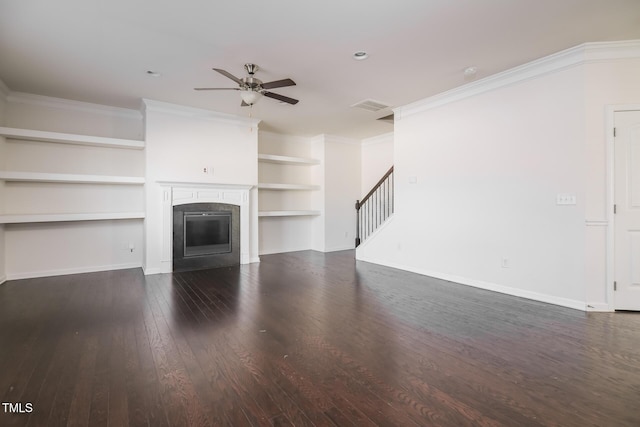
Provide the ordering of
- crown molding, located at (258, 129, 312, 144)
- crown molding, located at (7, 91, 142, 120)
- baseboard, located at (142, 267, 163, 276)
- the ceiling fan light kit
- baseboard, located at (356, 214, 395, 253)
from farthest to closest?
crown molding, located at (258, 129, 312, 144) < baseboard, located at (356, 214, 395, 253) < baseboard, located at (142, 267, 163, 276) < crown molding, located at (7, 91, 142, 120) < the ceiling fan light kit

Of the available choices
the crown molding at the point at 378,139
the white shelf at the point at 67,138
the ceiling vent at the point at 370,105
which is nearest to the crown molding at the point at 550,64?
the ceiling vent at the point at 370,105

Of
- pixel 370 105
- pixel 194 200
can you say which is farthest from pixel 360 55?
pixel 194 200

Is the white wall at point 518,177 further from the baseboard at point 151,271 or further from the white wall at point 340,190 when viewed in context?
the baseboard at point 151,271

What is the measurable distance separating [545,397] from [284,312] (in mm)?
2338

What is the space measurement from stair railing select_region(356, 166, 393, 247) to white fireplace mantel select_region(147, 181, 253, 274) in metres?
2.77

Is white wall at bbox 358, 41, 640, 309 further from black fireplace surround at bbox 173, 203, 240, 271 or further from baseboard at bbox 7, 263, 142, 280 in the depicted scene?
Answer: baseboard at bbox 7, 263, 142, 280

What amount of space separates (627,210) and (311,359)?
152 inches

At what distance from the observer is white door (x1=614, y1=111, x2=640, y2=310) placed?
11.0 feet

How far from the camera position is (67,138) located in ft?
15.5

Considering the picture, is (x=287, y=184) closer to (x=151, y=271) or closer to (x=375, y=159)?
(x=375, y=159)

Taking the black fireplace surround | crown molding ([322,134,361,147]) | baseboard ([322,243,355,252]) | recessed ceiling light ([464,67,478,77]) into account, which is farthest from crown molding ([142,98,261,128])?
recessed ceiling light ([464,67,478,77])

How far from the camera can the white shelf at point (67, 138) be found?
173 inches

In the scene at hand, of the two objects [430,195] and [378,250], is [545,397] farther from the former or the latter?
[378,250]

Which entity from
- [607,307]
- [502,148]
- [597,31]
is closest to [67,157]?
[502,148]
